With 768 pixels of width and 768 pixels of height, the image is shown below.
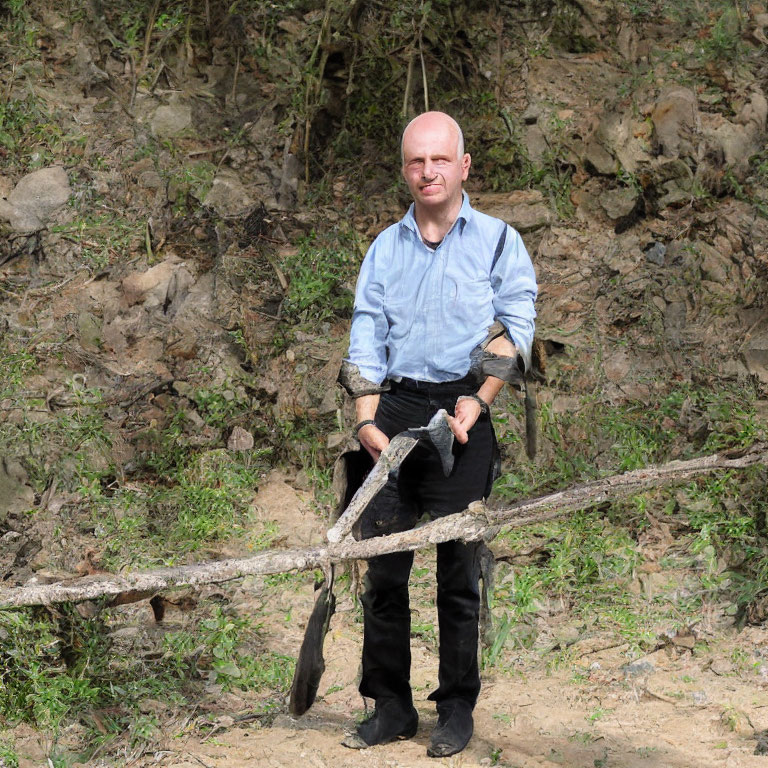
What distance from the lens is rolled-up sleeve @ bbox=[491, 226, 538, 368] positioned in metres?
3.15

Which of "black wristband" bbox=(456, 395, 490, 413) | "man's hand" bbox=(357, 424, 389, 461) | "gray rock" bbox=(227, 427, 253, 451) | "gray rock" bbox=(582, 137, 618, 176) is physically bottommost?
"gray rock" bbox=(227, 427, 253, 451)

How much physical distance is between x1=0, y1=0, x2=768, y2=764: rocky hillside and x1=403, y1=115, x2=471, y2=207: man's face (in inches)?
93.2

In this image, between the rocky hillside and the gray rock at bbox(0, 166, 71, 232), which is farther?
the gray rock at bbox(0, 166, 71, 232)

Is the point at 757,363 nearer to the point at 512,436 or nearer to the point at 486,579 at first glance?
the point at 512,436

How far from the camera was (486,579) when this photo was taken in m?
3.48

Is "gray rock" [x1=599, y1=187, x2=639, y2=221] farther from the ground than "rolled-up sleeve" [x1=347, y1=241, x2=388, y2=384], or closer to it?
farther from the ground

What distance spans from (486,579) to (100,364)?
291 cm

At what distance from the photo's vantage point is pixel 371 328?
3.21 metres

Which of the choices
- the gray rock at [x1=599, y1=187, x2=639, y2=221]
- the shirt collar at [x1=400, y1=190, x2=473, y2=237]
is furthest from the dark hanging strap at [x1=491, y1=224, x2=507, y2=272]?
the gray rock at [x1=599, y1=187, x2=639, y2=221]

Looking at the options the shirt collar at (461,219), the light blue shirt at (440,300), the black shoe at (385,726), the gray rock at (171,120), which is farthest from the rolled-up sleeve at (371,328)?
the gray rock at (171,120)

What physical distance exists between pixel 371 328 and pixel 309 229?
124 inches

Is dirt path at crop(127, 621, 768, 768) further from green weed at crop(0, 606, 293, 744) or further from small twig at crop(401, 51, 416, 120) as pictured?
small twig at crop(401, 51, 416, 120)

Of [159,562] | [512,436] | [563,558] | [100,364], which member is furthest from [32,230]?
[563,558]

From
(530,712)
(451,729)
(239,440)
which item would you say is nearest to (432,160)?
(451,729)
